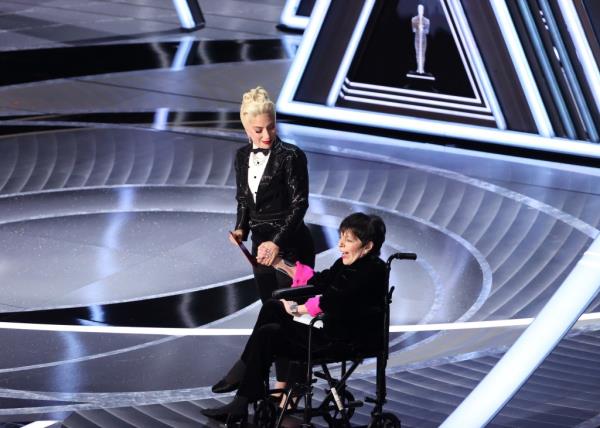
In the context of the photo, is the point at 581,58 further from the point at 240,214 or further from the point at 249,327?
the point at 240,214

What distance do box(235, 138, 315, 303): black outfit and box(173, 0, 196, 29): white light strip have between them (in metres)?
12.7

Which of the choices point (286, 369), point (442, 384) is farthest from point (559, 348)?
point (286, 369)

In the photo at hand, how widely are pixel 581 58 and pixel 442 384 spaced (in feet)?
20.0

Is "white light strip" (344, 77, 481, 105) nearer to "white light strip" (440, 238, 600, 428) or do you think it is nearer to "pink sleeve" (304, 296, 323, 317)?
"pink sleeve" (304, 296, 323, 317)

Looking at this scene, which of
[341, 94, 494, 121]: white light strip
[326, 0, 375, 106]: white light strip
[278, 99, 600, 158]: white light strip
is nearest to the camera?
[278, 99, 600, 158]: white light strip

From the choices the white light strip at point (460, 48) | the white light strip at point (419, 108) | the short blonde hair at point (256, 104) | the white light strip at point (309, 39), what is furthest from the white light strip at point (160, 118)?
the short blonde hair at point (256, 104)

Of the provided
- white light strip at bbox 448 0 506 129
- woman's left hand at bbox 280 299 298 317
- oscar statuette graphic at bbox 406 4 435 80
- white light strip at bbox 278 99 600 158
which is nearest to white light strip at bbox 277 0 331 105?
white light strip at bbox 278 99 600 158

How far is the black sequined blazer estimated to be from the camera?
20.1 ft

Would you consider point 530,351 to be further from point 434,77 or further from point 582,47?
point 434,77

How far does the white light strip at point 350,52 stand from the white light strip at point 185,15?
6.05m

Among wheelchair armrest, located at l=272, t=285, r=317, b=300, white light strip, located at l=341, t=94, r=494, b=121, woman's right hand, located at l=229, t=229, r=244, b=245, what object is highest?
white light strip, located at l=341, t=94, r=494, b=121

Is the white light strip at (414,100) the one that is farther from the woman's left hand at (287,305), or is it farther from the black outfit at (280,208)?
the woman's left hand at (287,305)

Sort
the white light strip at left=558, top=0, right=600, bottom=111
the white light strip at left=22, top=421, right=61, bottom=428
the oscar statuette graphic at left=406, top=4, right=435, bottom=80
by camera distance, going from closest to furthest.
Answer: the white light strip at left=22, top=421, right=61, bottom=428
the white light strip at left=558, top=0, right=600, bottom=111
the oscar statuette graphic at left=406, top=4, right=435, bottom=80

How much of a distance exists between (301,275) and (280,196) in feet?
1.63
